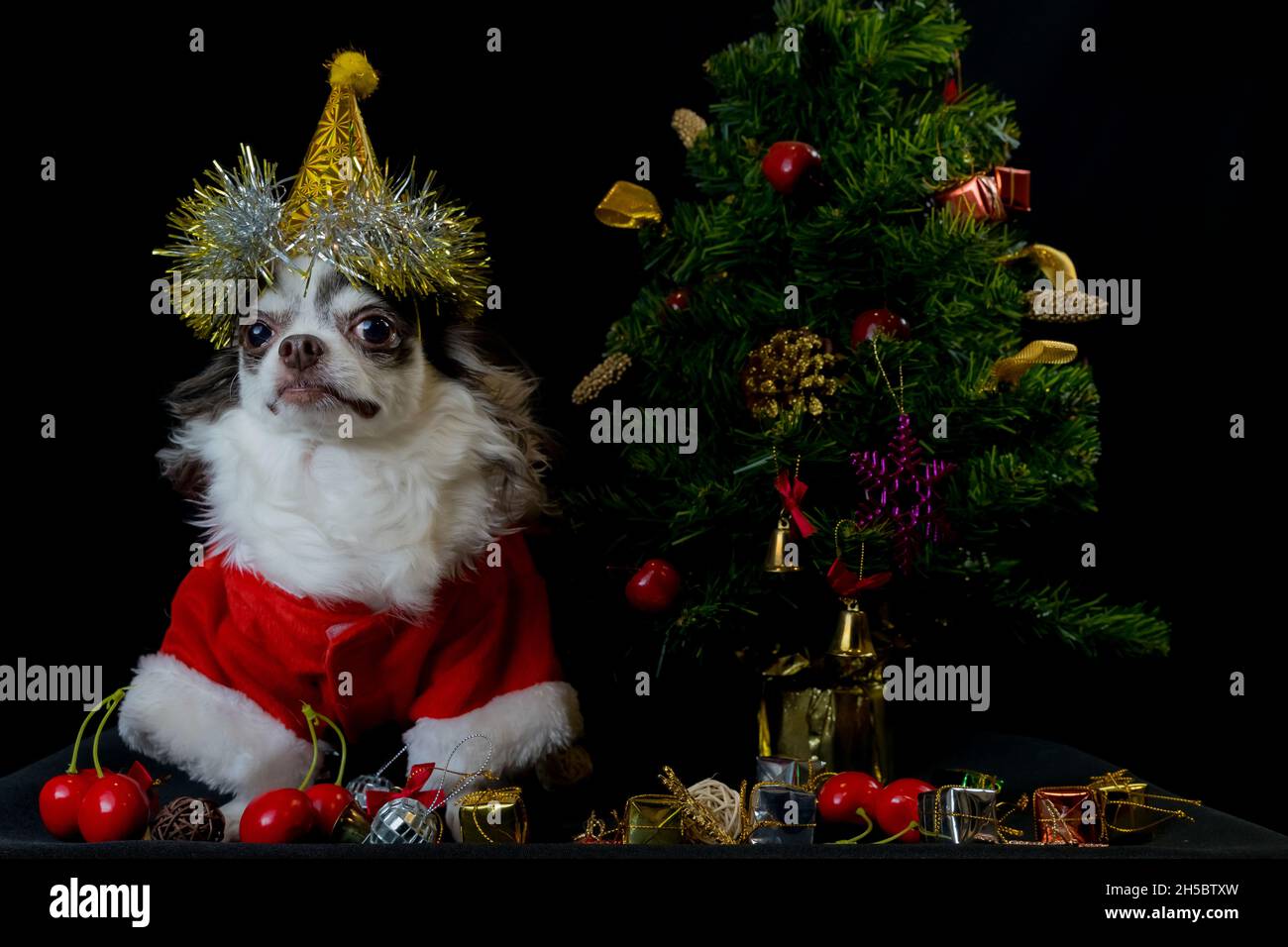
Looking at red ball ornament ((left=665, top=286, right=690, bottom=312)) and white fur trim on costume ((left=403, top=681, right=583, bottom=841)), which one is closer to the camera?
white fur trim on costume ((left=403, top=681, right=583, bottom=841))

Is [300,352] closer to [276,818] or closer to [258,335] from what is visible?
[258,335]

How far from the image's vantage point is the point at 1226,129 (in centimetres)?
230

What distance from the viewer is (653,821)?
156 cm

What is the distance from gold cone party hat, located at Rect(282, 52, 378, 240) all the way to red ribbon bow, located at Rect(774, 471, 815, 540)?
0.72 meters

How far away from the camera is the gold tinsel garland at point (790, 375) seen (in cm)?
188

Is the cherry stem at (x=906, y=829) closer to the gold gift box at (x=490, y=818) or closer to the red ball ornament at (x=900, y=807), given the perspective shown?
the red ball ornament at (x=900, y=807)

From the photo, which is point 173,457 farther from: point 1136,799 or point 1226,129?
point 1226,129

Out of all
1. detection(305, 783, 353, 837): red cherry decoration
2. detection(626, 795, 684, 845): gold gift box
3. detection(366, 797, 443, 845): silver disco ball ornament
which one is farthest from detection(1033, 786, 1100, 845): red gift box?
detection(305, 783, 353, 837): red cherry decoration

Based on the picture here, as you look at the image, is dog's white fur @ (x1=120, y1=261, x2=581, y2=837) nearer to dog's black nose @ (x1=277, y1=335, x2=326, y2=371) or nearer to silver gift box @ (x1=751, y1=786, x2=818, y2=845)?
dog's black nose @ (x1=277, y1=335, x2=326, y2=371)

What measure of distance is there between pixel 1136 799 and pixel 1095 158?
1233mm

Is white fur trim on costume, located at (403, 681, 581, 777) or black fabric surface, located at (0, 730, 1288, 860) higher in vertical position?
white fur trim on costume, located at (403, 681, 581, 777)

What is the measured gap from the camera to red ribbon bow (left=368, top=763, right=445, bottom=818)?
162 centimetres

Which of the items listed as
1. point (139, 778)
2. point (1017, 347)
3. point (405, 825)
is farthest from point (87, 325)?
point (1017, 347)
